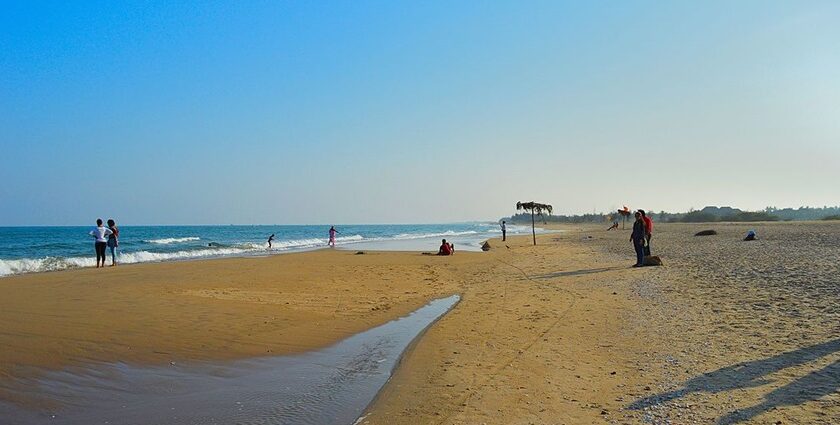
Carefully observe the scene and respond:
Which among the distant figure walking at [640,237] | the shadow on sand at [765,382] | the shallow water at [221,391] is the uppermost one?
the distant figure walking at [640,237]

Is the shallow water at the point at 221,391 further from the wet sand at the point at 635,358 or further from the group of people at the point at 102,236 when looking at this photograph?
the group of people at the point at 102,236

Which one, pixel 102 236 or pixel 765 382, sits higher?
pixel 102 236

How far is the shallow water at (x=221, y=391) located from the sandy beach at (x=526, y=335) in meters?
0.34

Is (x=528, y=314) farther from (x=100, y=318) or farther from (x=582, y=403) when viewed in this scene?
(x=100, y=318)

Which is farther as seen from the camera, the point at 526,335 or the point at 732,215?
the point at 732,215

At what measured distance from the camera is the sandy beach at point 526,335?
16.6 ft

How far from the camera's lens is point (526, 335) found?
8.25m

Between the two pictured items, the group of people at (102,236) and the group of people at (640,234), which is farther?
the group of people at (102,236)

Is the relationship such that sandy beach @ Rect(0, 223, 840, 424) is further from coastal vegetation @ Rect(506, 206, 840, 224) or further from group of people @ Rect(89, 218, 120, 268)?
coastal vegetation @ Rect(506, 206, 840, 224)

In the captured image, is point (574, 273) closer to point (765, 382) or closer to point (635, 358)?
point (635, 358)

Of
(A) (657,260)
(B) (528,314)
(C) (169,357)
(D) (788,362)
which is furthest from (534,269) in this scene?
(C) (169,357)

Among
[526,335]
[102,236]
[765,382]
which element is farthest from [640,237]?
[102,236]

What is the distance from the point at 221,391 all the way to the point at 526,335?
4.66 meters

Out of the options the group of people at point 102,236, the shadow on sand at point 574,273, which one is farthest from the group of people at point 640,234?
the group of people at point 102,236
